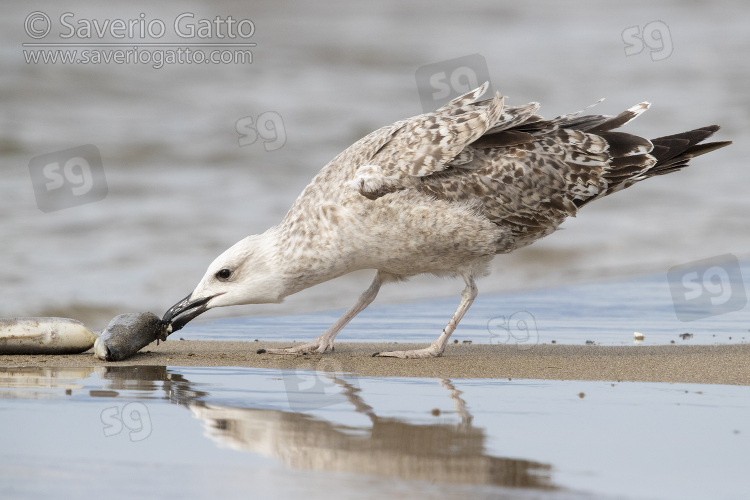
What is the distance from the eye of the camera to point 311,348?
6.63 m

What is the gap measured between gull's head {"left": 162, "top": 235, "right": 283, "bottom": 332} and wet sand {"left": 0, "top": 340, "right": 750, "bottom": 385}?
0.28 meters

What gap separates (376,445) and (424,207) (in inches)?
109

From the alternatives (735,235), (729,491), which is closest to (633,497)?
(729,491)

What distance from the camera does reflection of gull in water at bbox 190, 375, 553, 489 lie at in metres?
3.68

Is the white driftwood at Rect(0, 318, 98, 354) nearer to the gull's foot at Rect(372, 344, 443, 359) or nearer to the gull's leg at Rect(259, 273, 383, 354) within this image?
the gull's leg at Rect(259, 273, 383, 354)

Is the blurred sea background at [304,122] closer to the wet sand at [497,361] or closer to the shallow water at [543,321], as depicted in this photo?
the shallow water at [543,321]

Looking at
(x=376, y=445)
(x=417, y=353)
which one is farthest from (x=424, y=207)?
(x=376, y=445)

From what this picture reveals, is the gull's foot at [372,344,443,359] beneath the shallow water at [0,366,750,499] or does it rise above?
above

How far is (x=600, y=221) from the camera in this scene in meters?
11.5

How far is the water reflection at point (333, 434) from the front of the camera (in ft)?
12.2

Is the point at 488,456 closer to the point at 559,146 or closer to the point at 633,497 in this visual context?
the point at 633,497

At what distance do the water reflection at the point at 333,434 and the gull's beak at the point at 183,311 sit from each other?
91 cm

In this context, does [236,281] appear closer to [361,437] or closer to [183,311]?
[183,311]

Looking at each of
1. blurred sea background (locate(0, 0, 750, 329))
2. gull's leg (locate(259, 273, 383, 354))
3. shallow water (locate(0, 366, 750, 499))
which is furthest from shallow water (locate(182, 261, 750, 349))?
shallow water (locate(0, 366, 750, 499))
